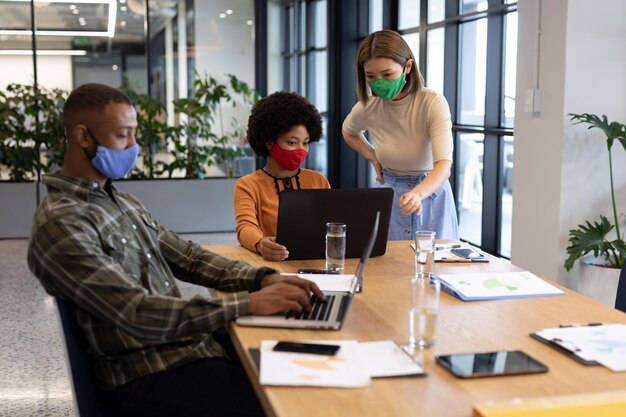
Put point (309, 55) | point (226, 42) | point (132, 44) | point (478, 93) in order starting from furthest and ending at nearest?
point (309, 55), point (226, 42), point (132, 44), point (478, 93)

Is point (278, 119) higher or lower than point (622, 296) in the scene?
higher

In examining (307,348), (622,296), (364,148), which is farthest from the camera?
A: (364,148)

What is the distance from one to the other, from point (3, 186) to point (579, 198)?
15.9ft

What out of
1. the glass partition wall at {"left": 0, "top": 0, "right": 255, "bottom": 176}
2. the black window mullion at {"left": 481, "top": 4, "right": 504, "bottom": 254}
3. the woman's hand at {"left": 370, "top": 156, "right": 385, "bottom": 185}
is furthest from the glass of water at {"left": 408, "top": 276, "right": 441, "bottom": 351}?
the glass partition wall at {"left": 0, "top": 0, "right": 255, "bottom": 176}

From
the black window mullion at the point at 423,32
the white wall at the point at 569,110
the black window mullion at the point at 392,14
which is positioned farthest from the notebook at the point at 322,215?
the black window mullion at the point at 392,14

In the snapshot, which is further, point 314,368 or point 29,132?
point 29,132

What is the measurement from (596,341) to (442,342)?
1.07 ft

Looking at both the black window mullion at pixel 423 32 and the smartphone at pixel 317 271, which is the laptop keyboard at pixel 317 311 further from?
the black window mullion at pixel 423 32

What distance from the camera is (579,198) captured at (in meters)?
4.06

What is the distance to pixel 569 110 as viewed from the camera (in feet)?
13.1

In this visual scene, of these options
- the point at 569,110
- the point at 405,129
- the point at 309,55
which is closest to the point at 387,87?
the point at 405,129

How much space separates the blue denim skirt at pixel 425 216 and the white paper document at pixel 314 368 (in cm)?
159

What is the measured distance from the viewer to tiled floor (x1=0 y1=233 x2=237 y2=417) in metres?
3.17

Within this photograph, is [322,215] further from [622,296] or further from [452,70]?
[452,70]
